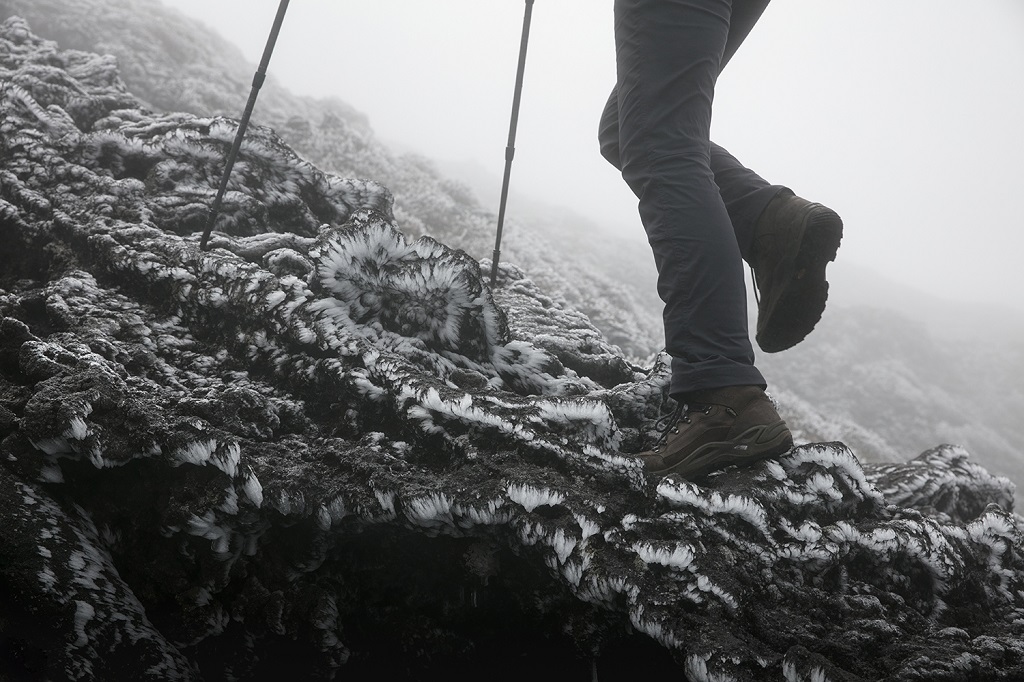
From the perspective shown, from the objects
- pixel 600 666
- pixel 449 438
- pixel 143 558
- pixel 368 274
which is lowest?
pixel 143 558

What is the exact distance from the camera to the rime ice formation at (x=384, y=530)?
230 centimetres

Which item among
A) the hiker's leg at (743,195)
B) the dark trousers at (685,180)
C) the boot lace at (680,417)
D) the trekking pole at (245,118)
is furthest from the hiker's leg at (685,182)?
the trekking pole at (245,118)

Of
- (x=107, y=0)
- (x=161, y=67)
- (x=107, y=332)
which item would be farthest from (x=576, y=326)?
(x=107, y=0)

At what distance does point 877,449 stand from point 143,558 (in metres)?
20.2

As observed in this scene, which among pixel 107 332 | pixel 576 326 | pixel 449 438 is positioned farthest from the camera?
pixel 576 326

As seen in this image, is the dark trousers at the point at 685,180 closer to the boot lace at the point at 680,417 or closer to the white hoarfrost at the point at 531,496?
the boot lace at the point at 680,417

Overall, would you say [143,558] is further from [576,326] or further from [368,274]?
[576,326]

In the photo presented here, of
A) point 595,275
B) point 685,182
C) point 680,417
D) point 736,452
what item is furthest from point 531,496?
point 595,275

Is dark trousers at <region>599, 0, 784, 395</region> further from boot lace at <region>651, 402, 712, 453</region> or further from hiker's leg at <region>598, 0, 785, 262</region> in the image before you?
hiker's leg at <region>598, 0, 785, 262</region>

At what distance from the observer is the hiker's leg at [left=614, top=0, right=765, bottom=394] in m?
2.79

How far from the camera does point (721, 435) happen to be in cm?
282

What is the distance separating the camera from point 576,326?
5363 millimetres

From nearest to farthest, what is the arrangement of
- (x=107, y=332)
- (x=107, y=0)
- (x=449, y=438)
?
(x=449, y=438) → (x=107, y=332) → (x=107, y=0)

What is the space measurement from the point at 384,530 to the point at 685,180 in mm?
2488
